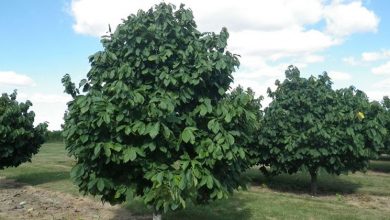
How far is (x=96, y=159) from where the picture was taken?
7594mm

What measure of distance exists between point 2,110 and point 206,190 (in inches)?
485

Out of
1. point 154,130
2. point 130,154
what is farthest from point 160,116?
point 130,154

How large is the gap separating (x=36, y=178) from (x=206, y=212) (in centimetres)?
1148

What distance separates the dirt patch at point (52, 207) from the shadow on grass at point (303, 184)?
6.68 metres

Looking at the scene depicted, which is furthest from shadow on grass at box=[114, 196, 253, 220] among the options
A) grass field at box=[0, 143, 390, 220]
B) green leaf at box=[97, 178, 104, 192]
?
green leaf at box=[97, 178, 104, 192]

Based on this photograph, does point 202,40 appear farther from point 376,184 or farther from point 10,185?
point 376,184

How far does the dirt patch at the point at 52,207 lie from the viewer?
11811 mm

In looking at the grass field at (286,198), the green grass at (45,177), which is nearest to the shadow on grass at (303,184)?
the grass field at (286,198)

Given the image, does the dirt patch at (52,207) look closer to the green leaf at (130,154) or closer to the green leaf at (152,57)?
the green leaf at (130,154)

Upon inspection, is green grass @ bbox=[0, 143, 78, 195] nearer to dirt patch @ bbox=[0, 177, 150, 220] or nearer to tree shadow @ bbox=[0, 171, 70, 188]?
tree shadow @ bbox=[0, 171, 70, 188]

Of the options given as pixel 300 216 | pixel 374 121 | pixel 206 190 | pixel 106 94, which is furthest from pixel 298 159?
pixel 106 94

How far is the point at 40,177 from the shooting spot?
20.6 m

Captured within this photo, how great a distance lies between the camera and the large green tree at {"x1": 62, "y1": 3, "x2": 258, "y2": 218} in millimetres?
7047

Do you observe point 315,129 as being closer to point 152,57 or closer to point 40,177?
point 152,57
